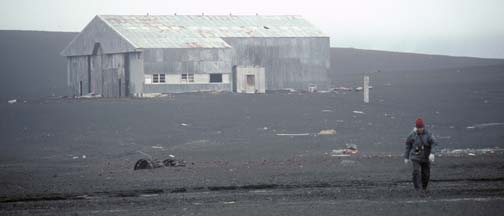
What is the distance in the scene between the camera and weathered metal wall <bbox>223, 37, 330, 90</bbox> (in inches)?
2677

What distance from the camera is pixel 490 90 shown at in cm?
6328

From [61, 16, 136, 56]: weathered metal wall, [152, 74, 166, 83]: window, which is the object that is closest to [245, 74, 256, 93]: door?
[152, 74, 166, 83]: window

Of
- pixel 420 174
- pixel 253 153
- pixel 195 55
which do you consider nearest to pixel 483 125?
pixel 253 153

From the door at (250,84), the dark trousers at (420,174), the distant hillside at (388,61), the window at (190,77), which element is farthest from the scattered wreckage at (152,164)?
the distant hillside at (388,61)

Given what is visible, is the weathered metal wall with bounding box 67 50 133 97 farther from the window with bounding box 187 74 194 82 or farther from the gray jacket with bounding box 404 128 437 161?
the gray jacket with bounding box 404 128 437 161

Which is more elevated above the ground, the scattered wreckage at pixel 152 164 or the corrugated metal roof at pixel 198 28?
the corrugated metal roof at pixel 198 28

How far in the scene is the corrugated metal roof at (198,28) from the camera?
6494cm

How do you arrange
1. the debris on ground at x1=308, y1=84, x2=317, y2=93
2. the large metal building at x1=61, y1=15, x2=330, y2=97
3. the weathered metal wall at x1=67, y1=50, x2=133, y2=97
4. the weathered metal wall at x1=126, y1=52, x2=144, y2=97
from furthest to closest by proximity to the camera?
the debris on ground at x1=308, y1=84, x2=317, y2=93 → the weathered metal wall at x1=67, y1=50, x2=133, y2=97 → the large metal building at x1=61, y1=15, x2=330, y2=97 → the weathered metal wall at x1=126, y1=52, x2=144, y2=97

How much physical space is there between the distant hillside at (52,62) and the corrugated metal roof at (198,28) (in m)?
11.8

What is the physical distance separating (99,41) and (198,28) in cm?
647

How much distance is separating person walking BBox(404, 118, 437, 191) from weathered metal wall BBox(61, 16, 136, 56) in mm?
41040

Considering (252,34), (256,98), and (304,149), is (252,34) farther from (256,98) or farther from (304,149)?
(304,149)

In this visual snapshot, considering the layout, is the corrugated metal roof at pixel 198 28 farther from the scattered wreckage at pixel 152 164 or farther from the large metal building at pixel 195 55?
the scattered wreckage at pixel 152 164

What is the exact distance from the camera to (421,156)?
22641mm
